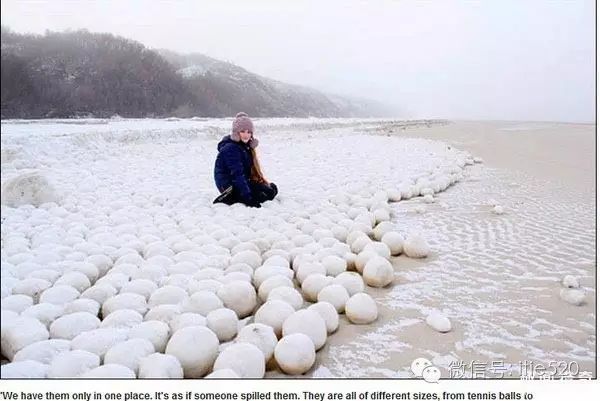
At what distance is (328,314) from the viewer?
1876 mm

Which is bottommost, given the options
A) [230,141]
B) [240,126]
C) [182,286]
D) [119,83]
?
[182,286]

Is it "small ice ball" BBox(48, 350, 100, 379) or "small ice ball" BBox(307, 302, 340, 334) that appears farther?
"small ice ball" BBox(307, 302, 340, 334)

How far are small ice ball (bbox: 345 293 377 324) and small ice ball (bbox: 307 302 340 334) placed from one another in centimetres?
8

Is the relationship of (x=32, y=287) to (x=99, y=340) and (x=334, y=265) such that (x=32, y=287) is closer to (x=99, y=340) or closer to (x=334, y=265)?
(x=99, y=340)

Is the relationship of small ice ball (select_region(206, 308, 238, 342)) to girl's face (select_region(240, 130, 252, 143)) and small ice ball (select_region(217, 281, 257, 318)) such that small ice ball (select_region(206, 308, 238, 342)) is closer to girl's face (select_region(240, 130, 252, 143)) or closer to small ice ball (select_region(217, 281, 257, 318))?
small ice ball (select_region(217, 281, 257, 318))

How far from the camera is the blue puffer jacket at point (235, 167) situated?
357cm

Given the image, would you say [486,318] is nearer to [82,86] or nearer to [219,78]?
[82,86]

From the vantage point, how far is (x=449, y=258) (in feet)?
8.98

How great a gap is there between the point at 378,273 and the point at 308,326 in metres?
0.69

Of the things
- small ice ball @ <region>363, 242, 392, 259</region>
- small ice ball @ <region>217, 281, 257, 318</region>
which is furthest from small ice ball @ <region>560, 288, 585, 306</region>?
small ice ball @ <region>217, 281, 257, 318</region>

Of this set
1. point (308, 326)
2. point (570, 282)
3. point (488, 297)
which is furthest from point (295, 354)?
point (570, 282)

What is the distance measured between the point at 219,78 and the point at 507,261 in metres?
22.7

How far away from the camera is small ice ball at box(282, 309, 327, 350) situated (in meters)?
1.73
